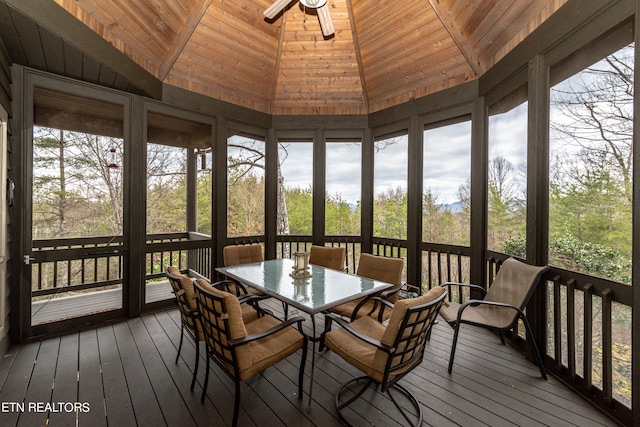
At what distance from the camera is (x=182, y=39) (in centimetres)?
337

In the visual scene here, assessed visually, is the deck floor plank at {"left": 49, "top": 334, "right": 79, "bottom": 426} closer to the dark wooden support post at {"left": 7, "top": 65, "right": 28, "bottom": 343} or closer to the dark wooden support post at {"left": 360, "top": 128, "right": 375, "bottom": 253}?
the dark wooden support post at {"left": 7, "top": 65, "right": 28, "bottom": 343}

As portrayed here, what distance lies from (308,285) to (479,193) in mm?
2589

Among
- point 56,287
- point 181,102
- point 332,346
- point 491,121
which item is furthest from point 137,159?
point 491,121

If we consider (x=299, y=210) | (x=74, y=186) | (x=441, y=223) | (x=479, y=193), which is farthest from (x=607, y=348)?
(x=74, y=186)

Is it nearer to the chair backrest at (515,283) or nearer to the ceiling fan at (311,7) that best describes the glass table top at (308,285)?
the chair backrest at (515,283)

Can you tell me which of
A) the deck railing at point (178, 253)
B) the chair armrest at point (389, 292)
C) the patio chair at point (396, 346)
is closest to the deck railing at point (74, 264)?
the deck railing at point (178, 253)

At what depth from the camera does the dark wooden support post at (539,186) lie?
254 centimetres

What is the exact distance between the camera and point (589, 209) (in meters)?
2.13

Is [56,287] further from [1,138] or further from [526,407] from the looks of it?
[526,407]

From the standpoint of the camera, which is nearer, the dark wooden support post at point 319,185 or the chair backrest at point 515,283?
the chair backrest at point 515,283

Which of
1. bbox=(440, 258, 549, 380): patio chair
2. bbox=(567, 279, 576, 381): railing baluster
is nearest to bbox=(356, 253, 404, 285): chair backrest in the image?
bbox=(440, 258, 549, 380): patio chair

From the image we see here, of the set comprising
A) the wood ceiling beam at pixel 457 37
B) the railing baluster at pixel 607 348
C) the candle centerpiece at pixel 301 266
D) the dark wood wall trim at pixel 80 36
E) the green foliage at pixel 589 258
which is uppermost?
the wood ceiling beam at pixel 457 37

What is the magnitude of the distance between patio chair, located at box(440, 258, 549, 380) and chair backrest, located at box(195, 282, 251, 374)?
187cm

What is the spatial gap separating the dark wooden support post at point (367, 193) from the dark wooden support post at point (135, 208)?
132 inches
